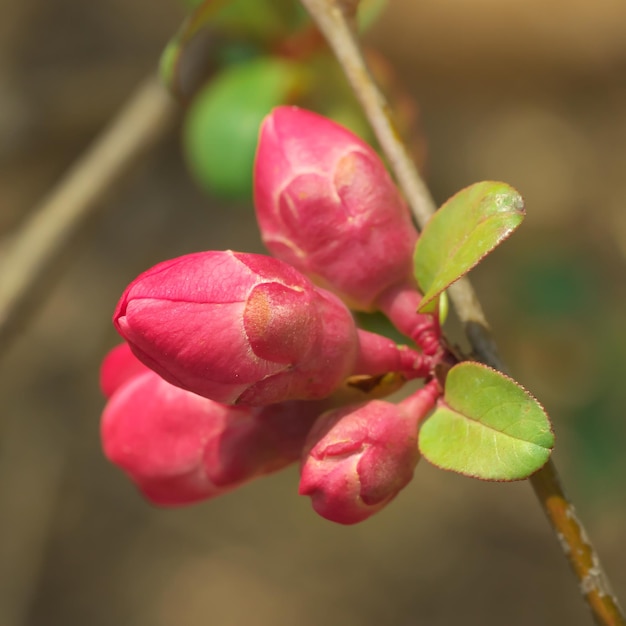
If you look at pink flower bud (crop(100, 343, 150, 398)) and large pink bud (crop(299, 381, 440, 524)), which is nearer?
large pink bud (crop(299, 381, 440, 524))

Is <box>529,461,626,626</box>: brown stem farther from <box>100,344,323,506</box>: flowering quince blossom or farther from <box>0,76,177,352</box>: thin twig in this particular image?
<box>0,76,177,352</box>: thin twig

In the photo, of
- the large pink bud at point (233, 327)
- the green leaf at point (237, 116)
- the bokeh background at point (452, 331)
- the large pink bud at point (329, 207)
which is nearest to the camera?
the large pink bud at point (233, 327)

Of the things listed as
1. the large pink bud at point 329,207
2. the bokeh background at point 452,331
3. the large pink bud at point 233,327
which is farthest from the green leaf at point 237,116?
the bokeh background at point 452,331

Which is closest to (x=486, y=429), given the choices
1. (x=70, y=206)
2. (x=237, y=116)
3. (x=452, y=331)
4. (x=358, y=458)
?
(x=358, y=458)

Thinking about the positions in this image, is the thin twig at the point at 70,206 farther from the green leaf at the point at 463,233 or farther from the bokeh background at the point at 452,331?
the green leaf at the point at 463,233

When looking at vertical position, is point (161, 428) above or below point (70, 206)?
below

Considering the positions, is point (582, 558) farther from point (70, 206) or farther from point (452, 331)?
point (452, 331)

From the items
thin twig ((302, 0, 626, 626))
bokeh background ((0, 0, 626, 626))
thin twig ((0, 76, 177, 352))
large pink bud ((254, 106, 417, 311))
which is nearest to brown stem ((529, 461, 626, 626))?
thin twig ((302, 0, 626, 626))
